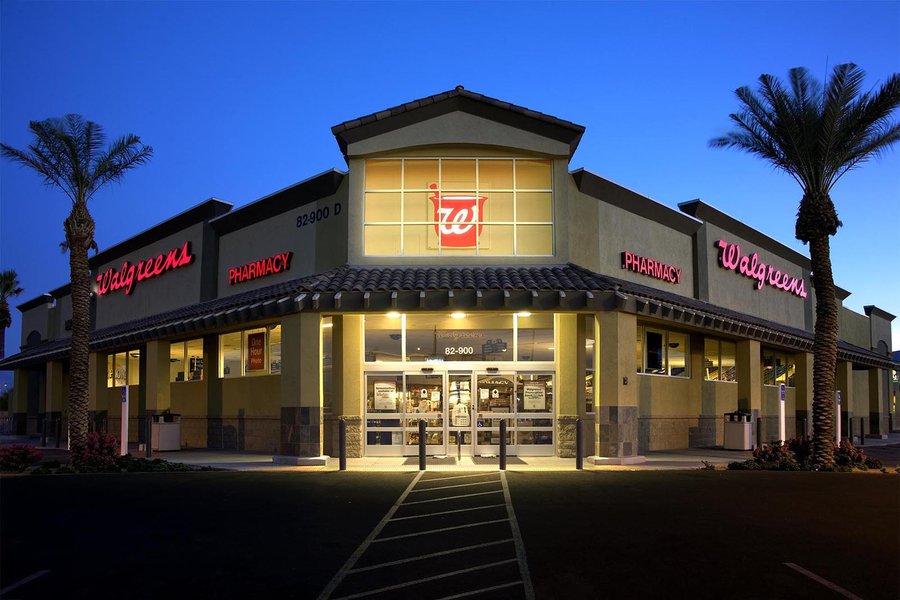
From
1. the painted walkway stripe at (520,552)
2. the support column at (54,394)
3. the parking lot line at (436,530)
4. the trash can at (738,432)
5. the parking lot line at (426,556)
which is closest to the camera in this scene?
the painted walkway stripe at (520,552)

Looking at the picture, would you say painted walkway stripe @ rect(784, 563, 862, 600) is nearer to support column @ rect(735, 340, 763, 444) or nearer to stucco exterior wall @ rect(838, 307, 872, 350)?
support column @ rect(735, 340, 763, 444)

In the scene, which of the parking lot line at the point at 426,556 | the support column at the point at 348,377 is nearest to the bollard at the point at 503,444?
the support column at the point at 348,377

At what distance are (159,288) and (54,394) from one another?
36.8 feet

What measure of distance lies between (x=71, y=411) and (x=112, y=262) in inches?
644

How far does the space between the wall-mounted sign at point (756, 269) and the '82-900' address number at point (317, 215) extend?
47.7ft

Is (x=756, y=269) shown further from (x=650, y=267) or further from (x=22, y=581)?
(x=22, y=581)

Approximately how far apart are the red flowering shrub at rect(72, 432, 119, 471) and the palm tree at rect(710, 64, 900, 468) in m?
17.5

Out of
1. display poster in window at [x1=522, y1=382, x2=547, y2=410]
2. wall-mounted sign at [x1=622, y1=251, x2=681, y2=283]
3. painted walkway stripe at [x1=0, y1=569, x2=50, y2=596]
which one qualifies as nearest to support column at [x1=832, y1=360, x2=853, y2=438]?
wall-mounted sign at [x1=622, y1=251, x2=681, y2=283]

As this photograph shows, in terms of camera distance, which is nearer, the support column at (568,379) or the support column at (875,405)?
the support column at (568,379)

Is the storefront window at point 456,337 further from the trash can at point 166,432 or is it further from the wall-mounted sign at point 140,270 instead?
the wall-mounted sign at point 140,270

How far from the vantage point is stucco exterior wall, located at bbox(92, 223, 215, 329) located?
28.5 meters

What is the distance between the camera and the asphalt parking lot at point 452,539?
7.70 m

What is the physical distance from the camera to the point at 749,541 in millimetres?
9750

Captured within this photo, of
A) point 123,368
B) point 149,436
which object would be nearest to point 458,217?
point 149,436
